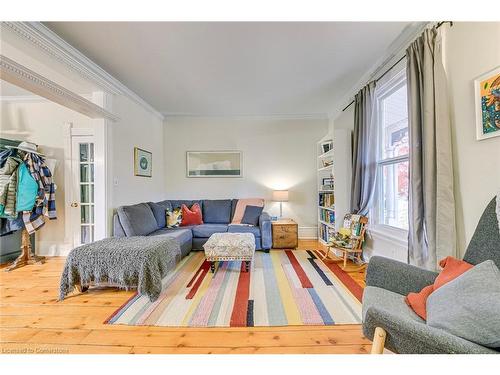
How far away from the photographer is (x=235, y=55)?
2.41m

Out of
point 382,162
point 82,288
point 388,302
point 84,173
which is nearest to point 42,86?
point 84,173

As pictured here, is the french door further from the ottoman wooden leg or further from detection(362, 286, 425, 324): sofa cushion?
detection(362, 286, 425, 324): sofa cushion

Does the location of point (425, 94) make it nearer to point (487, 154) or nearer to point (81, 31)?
point (487, 154)

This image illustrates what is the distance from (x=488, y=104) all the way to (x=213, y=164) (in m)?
3.96

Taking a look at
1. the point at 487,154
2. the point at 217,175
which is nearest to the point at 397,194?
the point at 487,154

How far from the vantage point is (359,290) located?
2.25m

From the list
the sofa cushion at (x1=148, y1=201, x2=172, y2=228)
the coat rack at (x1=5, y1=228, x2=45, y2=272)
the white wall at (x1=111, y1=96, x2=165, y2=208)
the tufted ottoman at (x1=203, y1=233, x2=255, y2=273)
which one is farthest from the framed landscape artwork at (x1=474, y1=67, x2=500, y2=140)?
the coat rack at (x1=5, y1=228, x2=45, y2=272)

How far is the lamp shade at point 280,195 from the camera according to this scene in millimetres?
4242

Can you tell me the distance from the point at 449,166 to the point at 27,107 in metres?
5.53

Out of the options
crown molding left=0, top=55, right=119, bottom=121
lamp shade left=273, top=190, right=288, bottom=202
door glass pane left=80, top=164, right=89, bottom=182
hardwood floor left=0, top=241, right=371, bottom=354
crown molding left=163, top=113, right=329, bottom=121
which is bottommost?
hardwood floor left=0, top=241, right=371, bottom=354

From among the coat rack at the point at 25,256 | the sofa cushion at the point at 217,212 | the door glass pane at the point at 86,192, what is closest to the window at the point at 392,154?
the sofa cushion at the point at 217,212

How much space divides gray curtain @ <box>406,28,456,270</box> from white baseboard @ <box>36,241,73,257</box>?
4653 millimetres

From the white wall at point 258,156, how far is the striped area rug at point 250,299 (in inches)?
73.7

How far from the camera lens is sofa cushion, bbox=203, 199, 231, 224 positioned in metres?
4.21
